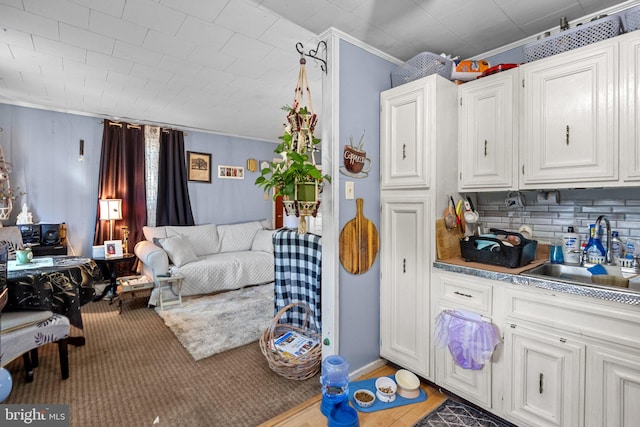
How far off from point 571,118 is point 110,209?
4.65 meters

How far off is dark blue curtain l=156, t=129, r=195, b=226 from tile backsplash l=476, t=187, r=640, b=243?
13.4 feet

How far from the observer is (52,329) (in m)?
1.93

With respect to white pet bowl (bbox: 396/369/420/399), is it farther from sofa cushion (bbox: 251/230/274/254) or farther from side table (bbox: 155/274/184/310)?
sofa cushion (bbox: 251/230/274/254)

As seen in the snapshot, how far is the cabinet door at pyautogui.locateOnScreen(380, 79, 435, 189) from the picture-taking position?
195cm

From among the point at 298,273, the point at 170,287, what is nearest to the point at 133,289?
the point at 170,287

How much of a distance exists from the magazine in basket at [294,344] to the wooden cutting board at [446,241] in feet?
3.60

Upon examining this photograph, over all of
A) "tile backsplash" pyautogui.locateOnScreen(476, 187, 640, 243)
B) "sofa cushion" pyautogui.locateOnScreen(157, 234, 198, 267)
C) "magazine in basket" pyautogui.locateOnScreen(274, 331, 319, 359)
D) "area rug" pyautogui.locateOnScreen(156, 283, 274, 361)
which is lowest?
"area rug" pyautogui.locateOnScreen(156, 283, 274, 361)

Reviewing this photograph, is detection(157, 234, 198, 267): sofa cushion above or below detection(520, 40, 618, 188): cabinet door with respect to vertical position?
below

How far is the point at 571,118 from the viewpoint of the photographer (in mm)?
1593

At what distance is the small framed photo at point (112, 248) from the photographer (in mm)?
3856

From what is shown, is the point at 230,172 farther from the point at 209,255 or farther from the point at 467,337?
the point at 467,337

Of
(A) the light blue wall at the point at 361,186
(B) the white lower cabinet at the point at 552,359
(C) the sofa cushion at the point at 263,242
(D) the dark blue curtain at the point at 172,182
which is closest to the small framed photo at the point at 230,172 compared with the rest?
(D) the dark blue curtain at the point at 172,182

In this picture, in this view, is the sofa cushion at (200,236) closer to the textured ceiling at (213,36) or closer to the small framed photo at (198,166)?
the small framed photo at (198,166)

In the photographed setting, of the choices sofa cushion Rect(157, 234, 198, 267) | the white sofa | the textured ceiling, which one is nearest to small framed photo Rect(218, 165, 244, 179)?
the white sofa
